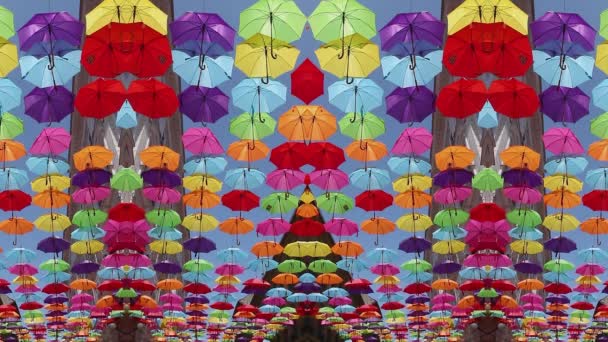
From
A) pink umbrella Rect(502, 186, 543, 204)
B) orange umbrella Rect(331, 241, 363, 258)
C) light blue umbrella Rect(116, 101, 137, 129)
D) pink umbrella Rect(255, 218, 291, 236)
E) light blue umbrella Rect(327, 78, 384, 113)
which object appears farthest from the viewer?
orange umbrella Rect(331, 241, 363, 258)

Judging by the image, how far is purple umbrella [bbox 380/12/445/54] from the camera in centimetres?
1443

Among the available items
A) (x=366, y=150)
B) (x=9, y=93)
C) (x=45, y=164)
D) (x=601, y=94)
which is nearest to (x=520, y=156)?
(x=366, y=150)

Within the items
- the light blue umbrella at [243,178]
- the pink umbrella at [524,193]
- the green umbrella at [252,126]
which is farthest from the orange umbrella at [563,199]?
the green umbrella at [252,126]

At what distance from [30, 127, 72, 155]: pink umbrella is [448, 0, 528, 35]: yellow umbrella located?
8707mm

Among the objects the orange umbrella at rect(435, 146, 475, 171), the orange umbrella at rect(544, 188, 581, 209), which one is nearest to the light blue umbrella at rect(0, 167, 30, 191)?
the orange umbrella at rect(435, 146, 475, 171)

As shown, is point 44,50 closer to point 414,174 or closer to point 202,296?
point 414,174

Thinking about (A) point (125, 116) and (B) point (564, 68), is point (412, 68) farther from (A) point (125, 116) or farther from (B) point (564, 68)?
(A) point (125, 116)

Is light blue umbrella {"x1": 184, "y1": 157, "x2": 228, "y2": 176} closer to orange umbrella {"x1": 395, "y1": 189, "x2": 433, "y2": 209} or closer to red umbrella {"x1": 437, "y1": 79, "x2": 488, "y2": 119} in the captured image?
orange umbrella {"x1": 395, "y1": 189, "x2": 433, "y2": 209}

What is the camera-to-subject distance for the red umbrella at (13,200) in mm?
19844

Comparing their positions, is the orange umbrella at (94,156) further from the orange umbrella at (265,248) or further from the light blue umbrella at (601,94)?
the light blue umbrella at (601,94)

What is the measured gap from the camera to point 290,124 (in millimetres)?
17000

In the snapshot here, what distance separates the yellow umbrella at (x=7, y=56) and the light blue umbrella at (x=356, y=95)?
5629 millimetres

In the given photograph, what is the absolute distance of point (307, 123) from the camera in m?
17.0

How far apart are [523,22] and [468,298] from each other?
15.6 metres
